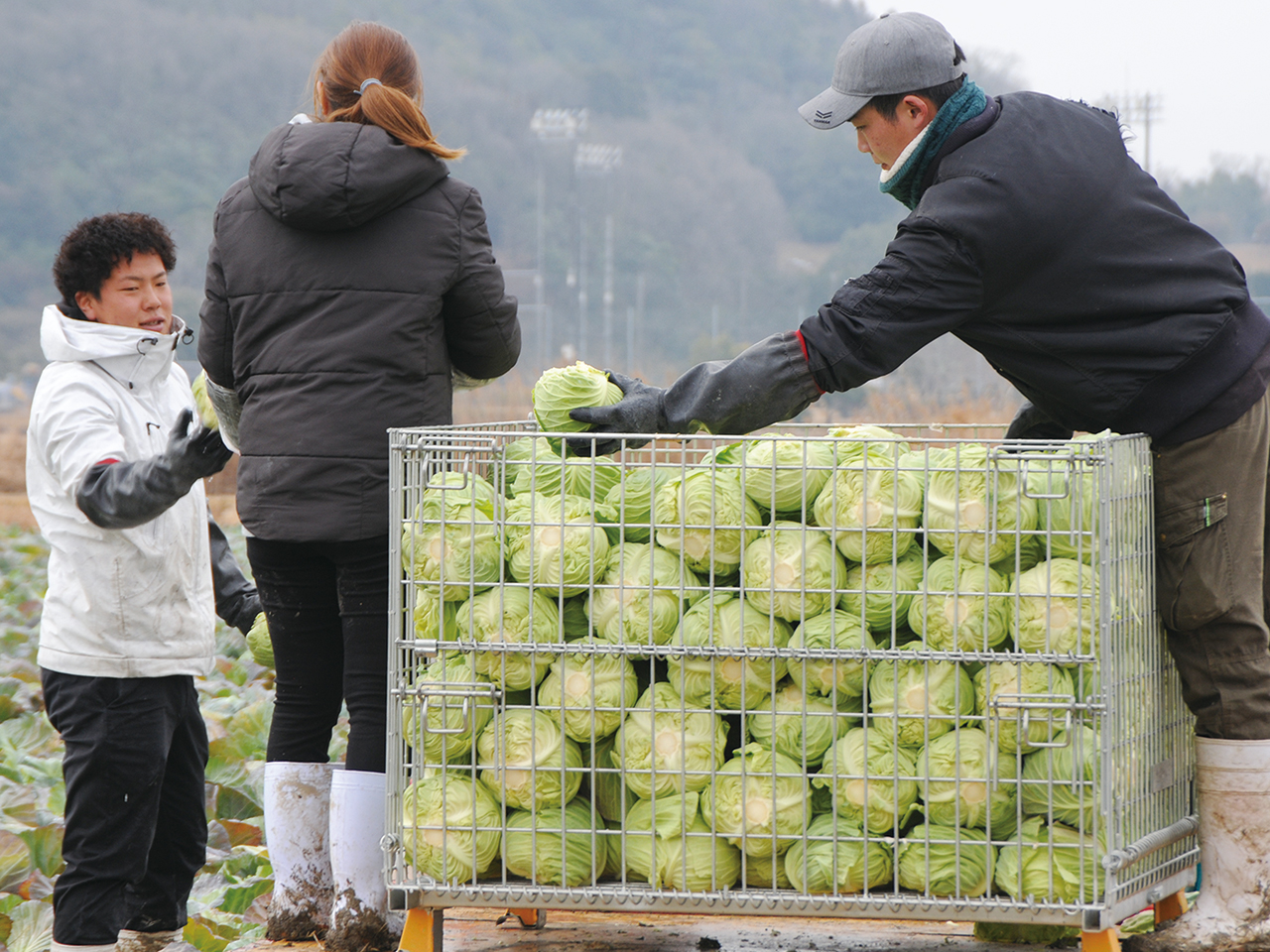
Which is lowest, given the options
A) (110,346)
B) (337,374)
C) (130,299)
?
(337,374)

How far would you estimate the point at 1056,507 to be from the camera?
2.29m

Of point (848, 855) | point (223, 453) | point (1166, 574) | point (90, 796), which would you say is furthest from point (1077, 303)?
point (90, 796)

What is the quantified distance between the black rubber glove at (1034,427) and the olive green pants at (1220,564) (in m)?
0.49

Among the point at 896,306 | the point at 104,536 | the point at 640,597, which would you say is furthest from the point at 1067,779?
the point at 104,536

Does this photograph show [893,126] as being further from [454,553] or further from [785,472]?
[454,553]

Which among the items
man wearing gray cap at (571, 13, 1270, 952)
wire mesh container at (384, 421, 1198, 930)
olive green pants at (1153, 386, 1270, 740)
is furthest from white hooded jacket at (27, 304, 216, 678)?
olive green pants at (1153, 386, 1270, 740)

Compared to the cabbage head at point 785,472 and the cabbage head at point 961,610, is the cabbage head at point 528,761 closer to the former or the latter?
the cabbage head at point 785,472

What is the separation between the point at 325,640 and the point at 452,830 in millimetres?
740

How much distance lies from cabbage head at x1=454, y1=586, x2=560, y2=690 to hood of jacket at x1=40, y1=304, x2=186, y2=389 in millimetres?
1306

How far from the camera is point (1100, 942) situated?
2.29m

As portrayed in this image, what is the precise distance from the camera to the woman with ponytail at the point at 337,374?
277 centimetres

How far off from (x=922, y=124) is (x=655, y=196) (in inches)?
2633

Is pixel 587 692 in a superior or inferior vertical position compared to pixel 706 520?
inferior

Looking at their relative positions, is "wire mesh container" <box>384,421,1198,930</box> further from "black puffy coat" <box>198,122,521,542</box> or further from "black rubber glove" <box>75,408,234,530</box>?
"black rubber glove" <box>75,408,234,530</box>
